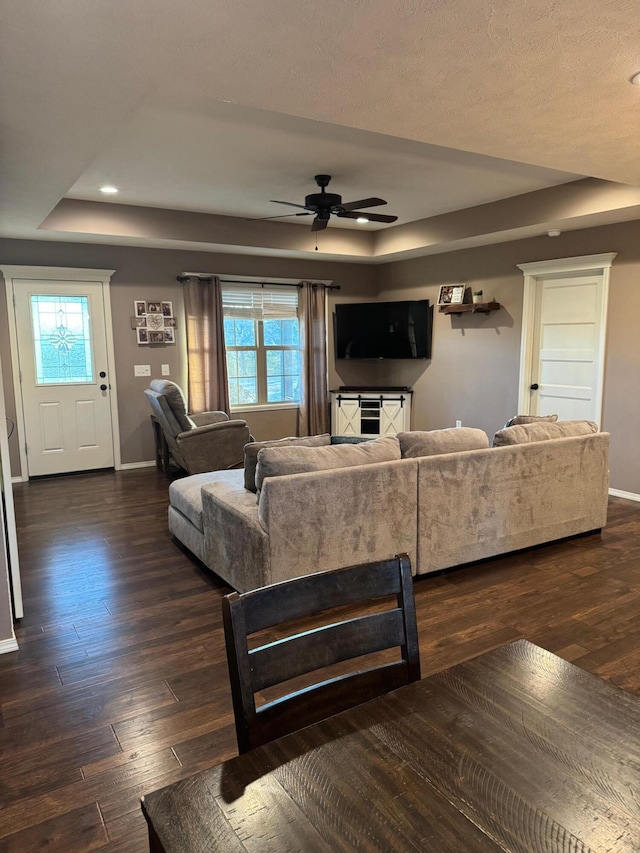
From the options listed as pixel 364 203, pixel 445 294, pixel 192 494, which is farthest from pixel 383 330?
pixel 192 494

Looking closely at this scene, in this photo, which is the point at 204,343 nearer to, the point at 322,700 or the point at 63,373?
the point at 63,373

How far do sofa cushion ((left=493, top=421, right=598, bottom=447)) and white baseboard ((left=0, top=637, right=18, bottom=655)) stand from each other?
9.84 ft

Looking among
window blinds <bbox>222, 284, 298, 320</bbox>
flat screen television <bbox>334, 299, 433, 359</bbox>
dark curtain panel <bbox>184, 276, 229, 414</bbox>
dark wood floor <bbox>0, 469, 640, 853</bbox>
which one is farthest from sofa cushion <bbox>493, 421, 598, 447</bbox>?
window blinds <bbox>222, 284, 298, 320</bbox>

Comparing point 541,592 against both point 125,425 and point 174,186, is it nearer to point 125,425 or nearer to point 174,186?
point 174,186

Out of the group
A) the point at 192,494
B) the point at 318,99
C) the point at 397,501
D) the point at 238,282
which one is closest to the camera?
the point at 318,99

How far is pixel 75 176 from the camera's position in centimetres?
378

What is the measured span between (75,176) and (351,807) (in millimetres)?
3994

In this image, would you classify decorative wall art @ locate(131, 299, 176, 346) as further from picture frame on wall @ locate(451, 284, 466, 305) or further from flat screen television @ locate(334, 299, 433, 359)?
picture frame on wall @ locate(451, 284, 466, 305)

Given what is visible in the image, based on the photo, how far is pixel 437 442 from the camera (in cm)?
361

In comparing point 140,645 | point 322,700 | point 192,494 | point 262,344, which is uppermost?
point 262,344

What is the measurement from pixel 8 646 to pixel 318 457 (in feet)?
5.83

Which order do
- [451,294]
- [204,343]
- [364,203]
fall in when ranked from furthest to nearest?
[451,294] → [204,343] → [364,203]

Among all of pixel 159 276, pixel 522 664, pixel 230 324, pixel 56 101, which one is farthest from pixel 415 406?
pixel 522 664

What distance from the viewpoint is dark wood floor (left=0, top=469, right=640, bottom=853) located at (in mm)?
1916
